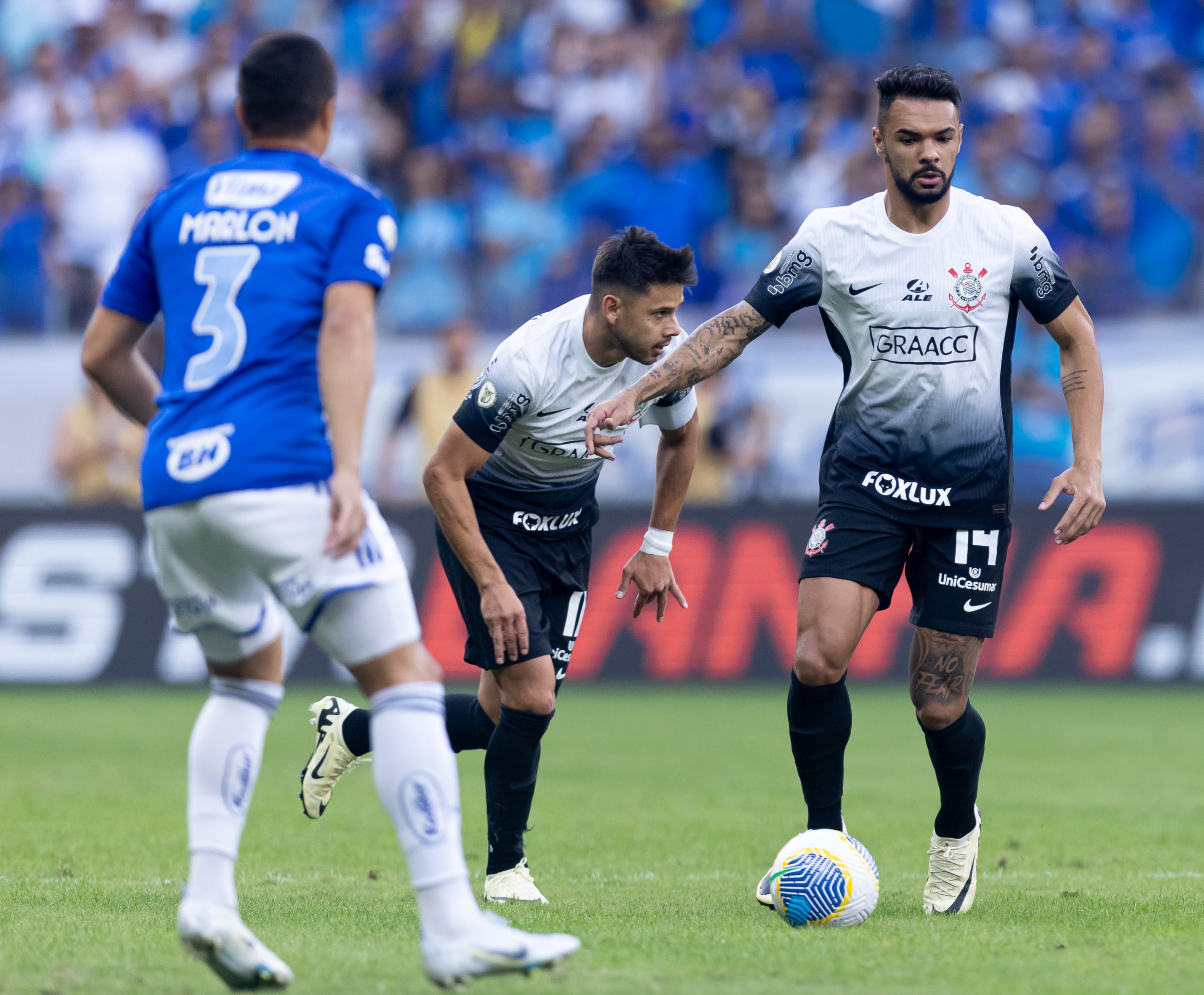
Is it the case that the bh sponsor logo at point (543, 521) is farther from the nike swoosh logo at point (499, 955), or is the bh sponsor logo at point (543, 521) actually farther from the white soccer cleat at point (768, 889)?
the nike swoosh logo at point (499, 955)

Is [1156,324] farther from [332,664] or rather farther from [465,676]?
[332,664]

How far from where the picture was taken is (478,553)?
18.8 ft

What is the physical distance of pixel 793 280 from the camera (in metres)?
5.80

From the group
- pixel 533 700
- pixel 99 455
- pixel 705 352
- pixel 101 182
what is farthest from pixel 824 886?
pixel 101 182

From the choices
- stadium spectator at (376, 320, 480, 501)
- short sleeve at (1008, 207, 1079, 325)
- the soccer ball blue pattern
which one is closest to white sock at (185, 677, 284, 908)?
the soccer ball blue pattern

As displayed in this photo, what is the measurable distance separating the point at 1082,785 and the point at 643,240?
5.02m

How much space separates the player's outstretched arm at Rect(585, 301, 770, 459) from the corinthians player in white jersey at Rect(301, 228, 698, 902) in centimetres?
7

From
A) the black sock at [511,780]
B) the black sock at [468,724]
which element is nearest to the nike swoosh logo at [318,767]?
the black sock at [468,724]

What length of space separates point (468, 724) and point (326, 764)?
0.62m

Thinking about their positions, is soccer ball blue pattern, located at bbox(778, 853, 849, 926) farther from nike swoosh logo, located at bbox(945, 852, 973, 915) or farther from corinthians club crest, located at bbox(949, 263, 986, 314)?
corinthians club crest, located at bbox(949, 263, 986, 314)

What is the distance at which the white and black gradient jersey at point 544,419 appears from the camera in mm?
5902

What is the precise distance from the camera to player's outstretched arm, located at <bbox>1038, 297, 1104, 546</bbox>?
212 inches

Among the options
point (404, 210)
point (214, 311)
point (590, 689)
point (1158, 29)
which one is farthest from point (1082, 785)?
point (1158, 29)

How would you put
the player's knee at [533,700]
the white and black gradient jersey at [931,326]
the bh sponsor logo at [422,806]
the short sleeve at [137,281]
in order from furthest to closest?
the player's knee at [533,700]
the white and black gradient jersey at [931,326]
the short sleeve at [137,281]
the bh sponsor logo at [422,806]
